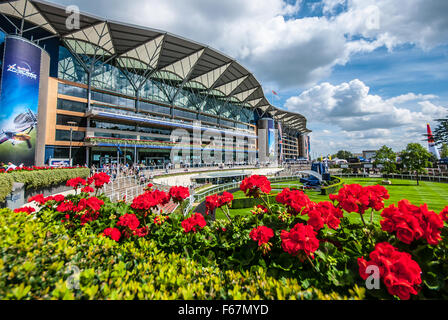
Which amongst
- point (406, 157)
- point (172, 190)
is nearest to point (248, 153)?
point (406, 157)

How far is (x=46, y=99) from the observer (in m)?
27.9

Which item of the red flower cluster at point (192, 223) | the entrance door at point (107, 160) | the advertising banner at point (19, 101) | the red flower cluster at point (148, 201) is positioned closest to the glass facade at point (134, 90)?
the advertising banner at point (19, 101)

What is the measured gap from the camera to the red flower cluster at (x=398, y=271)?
57.1 inches

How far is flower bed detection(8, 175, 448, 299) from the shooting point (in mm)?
1710

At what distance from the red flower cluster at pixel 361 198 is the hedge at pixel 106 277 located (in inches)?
46.7

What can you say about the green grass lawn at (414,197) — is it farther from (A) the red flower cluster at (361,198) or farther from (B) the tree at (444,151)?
(B) the tree at (444,151)

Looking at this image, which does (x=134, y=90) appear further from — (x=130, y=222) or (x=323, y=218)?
(x=323, y=218)

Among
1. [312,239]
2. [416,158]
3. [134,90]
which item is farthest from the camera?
[134,90]

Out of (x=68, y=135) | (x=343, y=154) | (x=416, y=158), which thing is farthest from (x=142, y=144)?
(x=343, y=154)

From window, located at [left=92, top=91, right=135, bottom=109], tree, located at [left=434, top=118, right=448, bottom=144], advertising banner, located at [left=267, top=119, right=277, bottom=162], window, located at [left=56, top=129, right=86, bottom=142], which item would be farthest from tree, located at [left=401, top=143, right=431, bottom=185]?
window, located at [left=56, top=129, right=86, bottom=142]

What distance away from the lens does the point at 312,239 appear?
1.96 metres

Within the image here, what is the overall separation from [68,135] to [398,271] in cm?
4071

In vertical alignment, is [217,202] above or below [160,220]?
above
